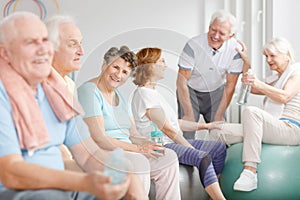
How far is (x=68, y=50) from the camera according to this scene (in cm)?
178

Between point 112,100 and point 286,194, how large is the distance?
1.22 m

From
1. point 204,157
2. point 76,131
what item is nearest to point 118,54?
point 76,131

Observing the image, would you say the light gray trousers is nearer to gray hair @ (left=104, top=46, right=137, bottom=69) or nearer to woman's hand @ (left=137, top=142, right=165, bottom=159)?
woman's hand @ (left=137, top=142, right=165, bottom=159)

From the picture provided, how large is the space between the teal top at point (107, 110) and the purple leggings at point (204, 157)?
14.3 inches

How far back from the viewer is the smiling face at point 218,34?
2957 mm

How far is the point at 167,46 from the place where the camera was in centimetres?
190

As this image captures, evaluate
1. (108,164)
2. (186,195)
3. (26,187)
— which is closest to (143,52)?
(108,164)

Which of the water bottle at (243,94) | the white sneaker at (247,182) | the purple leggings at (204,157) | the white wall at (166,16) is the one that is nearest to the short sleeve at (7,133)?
the purple leggings at (204,157)

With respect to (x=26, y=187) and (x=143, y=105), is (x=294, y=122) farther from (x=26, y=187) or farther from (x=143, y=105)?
(x=26, y=187)

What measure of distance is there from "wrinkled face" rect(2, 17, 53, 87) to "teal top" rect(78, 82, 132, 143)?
29 centimetres

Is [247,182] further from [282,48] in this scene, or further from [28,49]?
[28,49]

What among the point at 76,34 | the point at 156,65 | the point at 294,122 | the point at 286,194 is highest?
the point at 76,34

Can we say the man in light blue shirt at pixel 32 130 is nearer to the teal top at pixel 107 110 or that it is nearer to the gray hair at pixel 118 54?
the teal top at pixel 107 110

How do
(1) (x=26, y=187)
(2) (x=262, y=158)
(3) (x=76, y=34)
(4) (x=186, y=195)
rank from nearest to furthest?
(1) (x=26, y=187)
(3) (x=76, y=34)
(4) (x=186, y=195)
(2) (x=262, y=158)
